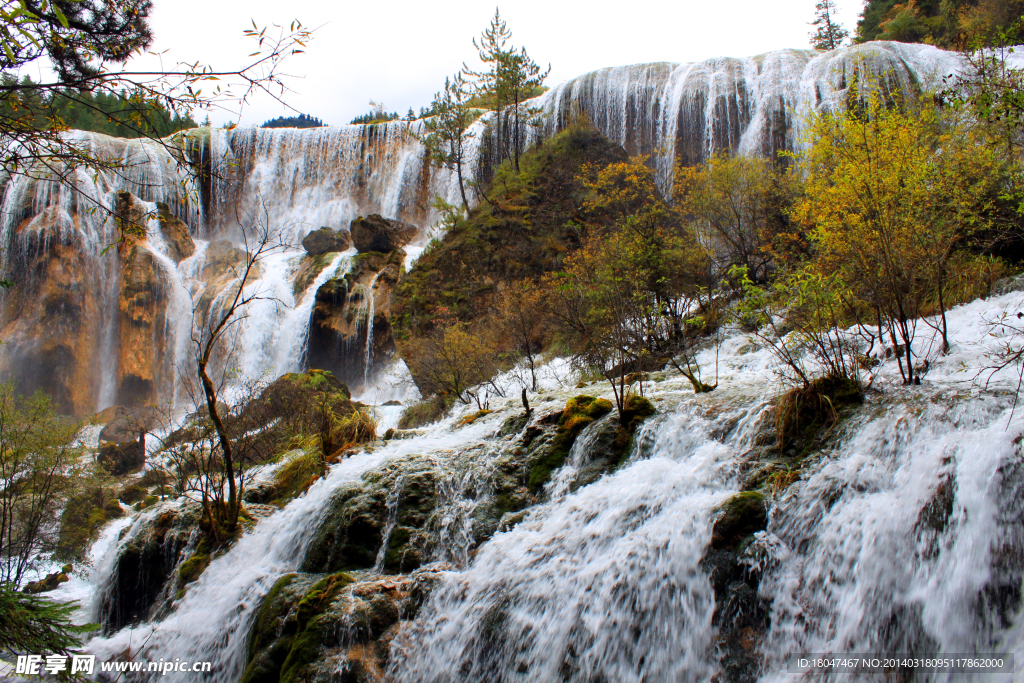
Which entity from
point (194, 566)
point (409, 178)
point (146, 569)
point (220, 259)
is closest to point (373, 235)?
point (409, 178)

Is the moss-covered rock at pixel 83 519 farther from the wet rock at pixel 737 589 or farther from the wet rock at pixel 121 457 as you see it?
the wet rock at pixel 737 589

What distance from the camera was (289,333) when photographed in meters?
26.1

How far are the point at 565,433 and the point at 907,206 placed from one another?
7.63 m

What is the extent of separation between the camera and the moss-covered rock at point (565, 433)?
750 centimetres

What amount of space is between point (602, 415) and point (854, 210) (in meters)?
8.07

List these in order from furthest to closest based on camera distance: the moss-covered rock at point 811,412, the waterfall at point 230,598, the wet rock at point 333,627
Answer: the waterfall at point 230,598
the moss-covered rock at point 811,412
the wet rock at point 333,627

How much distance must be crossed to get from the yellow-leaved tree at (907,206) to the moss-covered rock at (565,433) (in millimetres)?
4398

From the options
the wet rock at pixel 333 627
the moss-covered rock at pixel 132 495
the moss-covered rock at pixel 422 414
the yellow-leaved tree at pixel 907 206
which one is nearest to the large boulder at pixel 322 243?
the moss-covered rock at pixel 422 414

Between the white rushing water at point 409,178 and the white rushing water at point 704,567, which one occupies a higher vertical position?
the white rushing water at point 409,178

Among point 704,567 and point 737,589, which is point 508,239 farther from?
point 737,589

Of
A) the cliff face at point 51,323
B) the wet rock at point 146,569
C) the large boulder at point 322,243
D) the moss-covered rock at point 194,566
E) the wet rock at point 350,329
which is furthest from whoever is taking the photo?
the large boulder at point 322,243

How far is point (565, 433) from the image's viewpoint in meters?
8.06

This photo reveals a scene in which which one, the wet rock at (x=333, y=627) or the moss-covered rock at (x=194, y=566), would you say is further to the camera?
the moss-covered rock at (x=194, y=566)

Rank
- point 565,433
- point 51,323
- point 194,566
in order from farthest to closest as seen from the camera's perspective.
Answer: point 51,323 → point 565,433 → point 194,566
